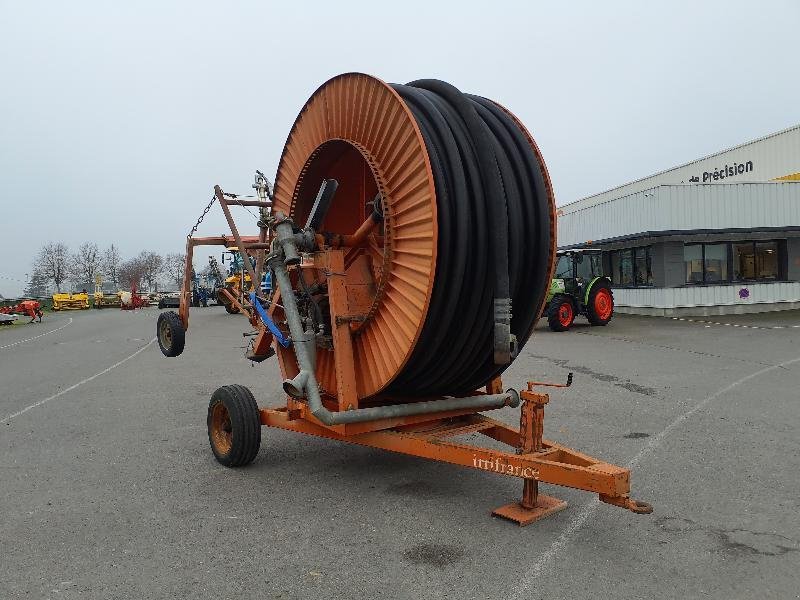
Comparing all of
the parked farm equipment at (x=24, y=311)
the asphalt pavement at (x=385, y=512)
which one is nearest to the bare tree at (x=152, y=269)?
the parked farm equipment at (x=24, y=311)

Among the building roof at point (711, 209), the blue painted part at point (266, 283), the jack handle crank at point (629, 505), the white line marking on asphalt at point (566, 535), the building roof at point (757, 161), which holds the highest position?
the building roof at point (757, 161)

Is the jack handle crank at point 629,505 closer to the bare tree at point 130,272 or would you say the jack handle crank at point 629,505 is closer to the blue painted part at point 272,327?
the blue painted part at point 272,327

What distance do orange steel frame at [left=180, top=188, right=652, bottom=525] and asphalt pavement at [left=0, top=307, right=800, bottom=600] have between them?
35 centimetres

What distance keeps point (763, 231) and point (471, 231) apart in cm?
2093

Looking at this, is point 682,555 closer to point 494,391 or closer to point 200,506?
point 494,391

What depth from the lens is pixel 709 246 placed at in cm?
2167

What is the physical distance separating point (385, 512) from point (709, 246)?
2047 cm

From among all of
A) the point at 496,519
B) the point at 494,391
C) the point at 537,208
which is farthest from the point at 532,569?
the point at 537,208

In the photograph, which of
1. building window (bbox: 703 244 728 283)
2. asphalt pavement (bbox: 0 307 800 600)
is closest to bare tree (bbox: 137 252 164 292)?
building window (bbox: 703 244 728 283)

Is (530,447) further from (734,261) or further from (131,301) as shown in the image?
(131,301)

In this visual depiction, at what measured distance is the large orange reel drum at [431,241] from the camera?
419 centimetres

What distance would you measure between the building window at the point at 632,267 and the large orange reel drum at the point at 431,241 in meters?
18.7

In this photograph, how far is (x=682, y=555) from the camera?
3643mm

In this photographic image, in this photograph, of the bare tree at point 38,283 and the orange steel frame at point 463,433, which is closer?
the orange steel frame at point 463,433
